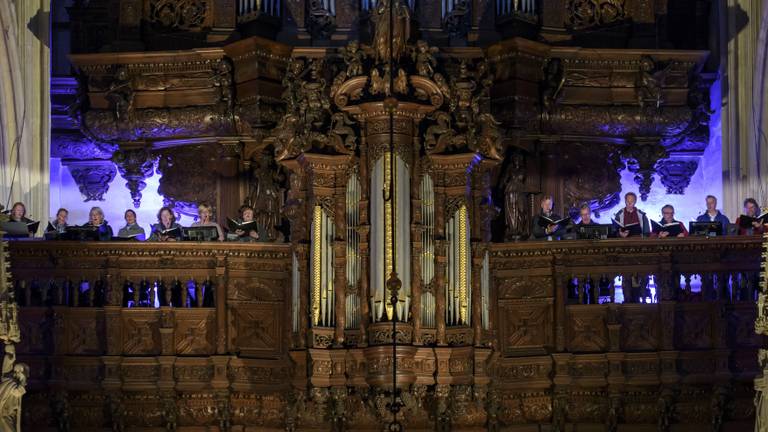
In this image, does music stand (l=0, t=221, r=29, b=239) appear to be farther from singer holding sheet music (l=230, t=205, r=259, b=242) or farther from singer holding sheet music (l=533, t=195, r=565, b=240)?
singer holding sheet music (l=533, t=195, r=565, b=240)

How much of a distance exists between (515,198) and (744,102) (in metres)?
3.60

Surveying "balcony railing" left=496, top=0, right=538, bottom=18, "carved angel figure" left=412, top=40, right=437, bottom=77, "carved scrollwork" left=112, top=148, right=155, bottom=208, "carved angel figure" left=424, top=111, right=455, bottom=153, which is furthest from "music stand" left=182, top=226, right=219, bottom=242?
"balcony railing" left=496, top=0, right=538, bottom=18

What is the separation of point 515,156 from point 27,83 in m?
6.51

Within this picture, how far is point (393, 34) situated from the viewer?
826 inches

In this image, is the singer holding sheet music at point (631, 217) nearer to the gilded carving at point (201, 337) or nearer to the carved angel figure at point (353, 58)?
the carved angel figure at point (353, 58)

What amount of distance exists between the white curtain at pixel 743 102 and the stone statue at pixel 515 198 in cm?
299

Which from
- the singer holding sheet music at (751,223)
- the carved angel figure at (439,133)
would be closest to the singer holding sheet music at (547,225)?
the carved angel figure at (439,133)

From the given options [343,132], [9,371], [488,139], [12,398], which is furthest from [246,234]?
[12,398]

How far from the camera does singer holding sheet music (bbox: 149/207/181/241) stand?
2145 centimetres

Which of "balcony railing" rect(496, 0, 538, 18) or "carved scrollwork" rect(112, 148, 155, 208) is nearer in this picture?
"balcony railing" rect(496, 0, 538, 18)

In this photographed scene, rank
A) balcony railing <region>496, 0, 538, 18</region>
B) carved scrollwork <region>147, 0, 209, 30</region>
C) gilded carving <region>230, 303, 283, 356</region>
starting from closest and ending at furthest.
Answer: gilded carving <region>230, 303, 283, 356</region>
balcony railing <region>496, 0, 538, 18</region>
carved scrollwork <region>147, 0, 209, 30</region>

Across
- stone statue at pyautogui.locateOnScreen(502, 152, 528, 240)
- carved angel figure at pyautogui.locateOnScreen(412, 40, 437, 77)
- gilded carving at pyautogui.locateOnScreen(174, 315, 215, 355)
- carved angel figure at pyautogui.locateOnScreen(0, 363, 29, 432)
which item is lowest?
carved angel figure at pyautogui.locateOnScreen(0, 363, 29, 432)

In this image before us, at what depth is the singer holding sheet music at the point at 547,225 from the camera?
21609 millimetres

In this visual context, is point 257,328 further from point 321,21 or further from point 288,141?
point 321,21
